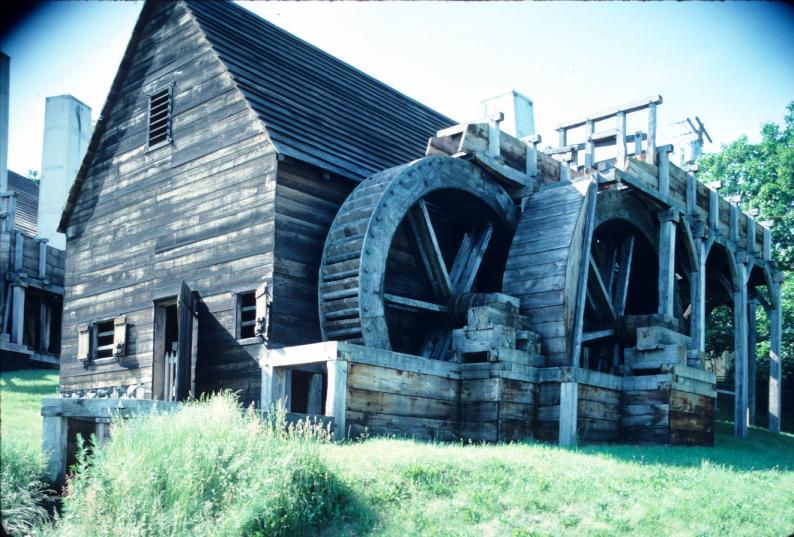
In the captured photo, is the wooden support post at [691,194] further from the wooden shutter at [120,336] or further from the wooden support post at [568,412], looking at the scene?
the wooden shutter at [120,336]

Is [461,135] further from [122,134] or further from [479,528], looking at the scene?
[479,528]

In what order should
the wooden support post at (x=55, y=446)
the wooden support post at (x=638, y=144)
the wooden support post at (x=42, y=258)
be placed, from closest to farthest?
the wooden support post at (x=55, y=446) < the wooden support post at (x=638, y=144) < the wooden support post at (x=42, y=258)

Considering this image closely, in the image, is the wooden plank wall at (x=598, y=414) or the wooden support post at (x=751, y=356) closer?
the wooden plank wall at (x=598, y=414)

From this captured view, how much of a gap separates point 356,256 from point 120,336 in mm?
4724

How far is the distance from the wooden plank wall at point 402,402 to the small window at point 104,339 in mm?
5794

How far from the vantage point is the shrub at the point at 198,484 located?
6273 mm

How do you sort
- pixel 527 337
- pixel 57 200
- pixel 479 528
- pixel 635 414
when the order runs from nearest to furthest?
pixel 479 528, pixel 527 337, pixel 635 414, pixel 57 200

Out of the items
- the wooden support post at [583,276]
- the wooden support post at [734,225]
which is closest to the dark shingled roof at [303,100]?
the wooden support post at [583,276]

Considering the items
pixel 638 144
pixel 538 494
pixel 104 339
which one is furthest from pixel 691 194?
pixel 104 339

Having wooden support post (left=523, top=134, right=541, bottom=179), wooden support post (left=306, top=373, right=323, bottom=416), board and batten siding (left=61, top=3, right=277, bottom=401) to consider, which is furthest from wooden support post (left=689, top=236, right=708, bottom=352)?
board and batten siding (left=61, top=3, right=277, bottom=401)

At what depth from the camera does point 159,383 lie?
11.9m

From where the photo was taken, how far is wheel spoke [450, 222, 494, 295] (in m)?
12.6

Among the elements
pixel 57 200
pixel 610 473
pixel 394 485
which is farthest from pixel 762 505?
pixel 57 200

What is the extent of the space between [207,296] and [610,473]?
6411mm
